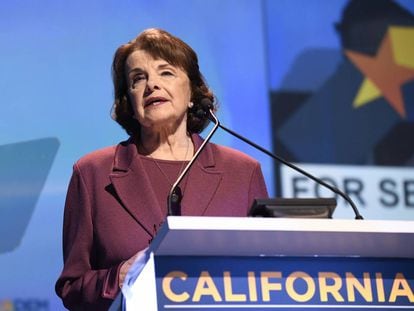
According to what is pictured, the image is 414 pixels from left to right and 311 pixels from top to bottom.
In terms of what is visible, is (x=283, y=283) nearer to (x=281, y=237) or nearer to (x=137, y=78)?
(x=281, y=237)

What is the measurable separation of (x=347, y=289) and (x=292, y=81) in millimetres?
1743

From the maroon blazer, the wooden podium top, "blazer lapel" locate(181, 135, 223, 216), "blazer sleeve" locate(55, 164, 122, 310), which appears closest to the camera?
the wooden podium top

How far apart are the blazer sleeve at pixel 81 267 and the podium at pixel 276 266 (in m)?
0.40

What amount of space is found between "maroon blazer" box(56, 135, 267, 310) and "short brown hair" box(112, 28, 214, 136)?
0.35 feet

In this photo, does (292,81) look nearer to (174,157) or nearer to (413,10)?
(413,10)

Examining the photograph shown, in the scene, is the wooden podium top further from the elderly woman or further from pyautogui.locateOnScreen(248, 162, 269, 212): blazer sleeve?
pyautogui.locateOnScreen(248, 162, 269, 212): blazer sleeve

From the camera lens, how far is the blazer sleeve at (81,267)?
222cm

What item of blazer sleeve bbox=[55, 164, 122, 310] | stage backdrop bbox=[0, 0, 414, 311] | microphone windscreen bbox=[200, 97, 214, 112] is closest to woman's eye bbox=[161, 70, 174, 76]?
microphone windscreen bbox=[200, 97, 214, 112]

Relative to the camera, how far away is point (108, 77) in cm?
325

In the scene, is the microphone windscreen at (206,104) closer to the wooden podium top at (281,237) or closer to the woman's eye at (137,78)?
the woman's eye at (137,78)

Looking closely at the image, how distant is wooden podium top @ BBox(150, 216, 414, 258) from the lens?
A: 178cm

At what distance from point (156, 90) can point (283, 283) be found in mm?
902

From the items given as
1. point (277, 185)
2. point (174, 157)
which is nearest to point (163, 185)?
point (174, 157)

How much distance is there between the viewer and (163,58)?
2.65 meters
